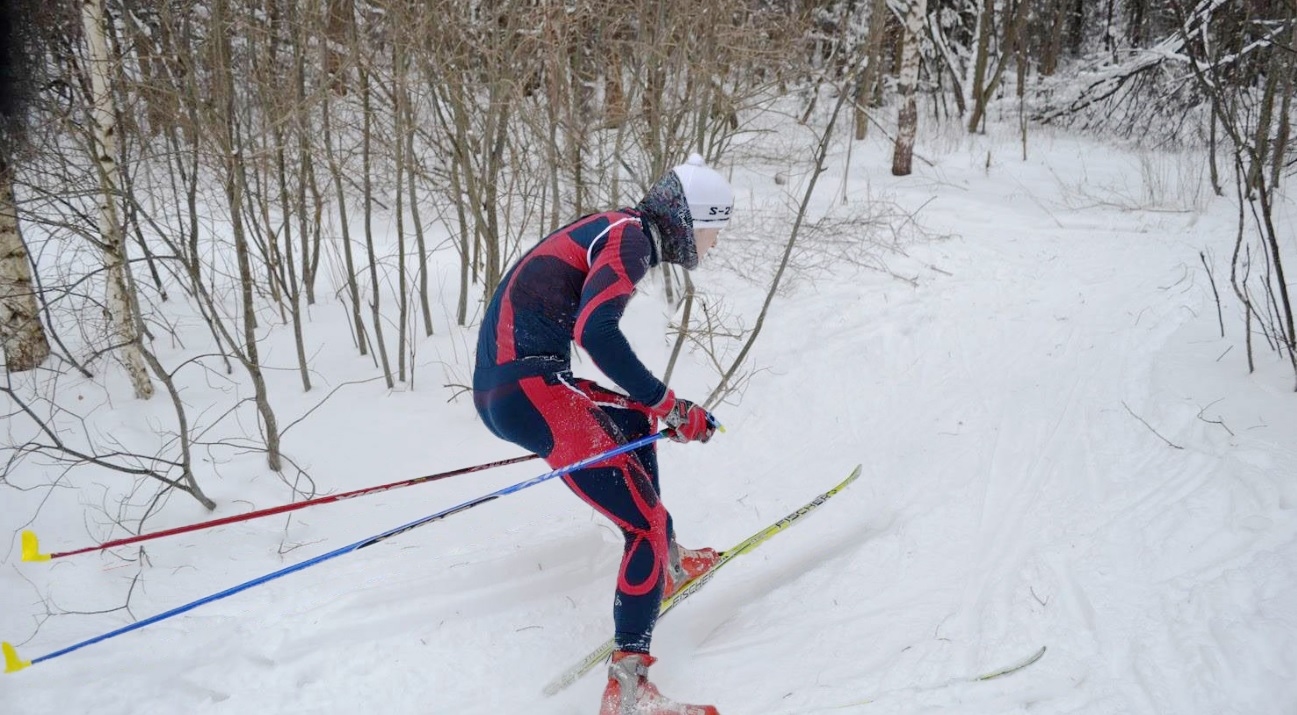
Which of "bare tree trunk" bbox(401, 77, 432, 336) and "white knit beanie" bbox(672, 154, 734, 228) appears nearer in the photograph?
"white knit beanie" bbox(672, 154, 734, 228)

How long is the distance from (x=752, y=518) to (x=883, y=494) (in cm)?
70

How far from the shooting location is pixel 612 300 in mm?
2363

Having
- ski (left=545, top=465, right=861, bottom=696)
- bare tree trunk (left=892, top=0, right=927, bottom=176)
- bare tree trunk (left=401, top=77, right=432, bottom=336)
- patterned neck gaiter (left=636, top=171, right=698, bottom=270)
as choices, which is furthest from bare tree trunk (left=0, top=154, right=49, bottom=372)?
bare tree trunk (left=892, top=0, right=927, bottom=176)

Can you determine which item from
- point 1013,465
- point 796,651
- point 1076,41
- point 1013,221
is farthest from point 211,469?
point 1076,41

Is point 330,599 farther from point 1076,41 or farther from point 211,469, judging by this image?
point 1076,41

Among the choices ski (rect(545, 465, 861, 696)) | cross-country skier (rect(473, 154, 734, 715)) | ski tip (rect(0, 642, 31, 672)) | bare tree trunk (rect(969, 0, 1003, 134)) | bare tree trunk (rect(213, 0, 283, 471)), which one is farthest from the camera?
bare tree trunk (rect(969, 0, 1003, 134))

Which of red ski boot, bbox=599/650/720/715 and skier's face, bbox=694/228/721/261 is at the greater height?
skier's face, bbox=694/228/721/261

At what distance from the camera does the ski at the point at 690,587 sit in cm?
269

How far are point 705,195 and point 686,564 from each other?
154cm

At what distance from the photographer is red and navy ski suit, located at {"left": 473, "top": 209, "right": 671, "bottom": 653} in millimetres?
2500

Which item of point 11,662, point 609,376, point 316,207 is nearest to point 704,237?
point 609,376

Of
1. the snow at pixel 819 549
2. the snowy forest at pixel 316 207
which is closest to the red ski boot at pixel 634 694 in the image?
the snow at pixel 819 549

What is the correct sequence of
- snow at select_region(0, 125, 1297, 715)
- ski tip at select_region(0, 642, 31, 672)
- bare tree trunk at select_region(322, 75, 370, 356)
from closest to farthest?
ski tip at select_region(0, 642, 31, 672) < snow at select_region(0, 125, 1297, 715) < bare tree trunk at select_region(322, 75, 370, 356)

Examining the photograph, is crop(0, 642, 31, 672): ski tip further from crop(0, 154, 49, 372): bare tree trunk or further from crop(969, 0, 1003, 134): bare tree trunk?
crop(969, 0, 1003, 134): bare tree trunk
